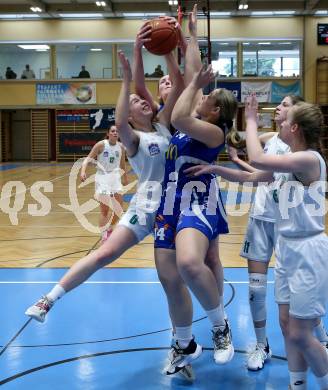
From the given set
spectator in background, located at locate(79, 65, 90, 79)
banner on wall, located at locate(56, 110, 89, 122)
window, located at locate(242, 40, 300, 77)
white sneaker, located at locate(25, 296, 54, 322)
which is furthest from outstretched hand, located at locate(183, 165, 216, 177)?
spectator in background, located at locate(79, 65, 90, 79)

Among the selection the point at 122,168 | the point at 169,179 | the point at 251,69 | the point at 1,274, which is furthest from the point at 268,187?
the point at 251,69

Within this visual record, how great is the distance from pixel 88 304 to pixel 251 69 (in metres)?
22.0

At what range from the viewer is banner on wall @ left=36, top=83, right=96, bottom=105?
25.6 metres

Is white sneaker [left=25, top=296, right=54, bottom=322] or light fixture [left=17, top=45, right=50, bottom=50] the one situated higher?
light fixture [left=17, top=45, right=50, bottom=50]

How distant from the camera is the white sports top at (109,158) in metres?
7.98

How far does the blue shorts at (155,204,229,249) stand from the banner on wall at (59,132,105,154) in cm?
2302

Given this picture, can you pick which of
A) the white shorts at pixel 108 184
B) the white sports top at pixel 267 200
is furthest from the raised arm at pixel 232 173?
the white shorts at pixel 108 184

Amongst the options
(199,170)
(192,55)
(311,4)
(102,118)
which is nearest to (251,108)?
(199,170)

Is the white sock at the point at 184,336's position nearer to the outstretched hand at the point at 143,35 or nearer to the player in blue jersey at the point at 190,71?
the player in blue jersey at the point at 190,71

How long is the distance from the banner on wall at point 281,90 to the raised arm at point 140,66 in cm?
2173

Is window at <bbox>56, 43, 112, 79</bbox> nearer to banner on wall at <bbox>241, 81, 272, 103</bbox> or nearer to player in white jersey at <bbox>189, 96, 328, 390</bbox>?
banner on wall at <bbox>241, 81, 272, 103</bbox>

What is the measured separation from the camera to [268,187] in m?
3.61

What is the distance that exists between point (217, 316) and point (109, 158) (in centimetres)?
506

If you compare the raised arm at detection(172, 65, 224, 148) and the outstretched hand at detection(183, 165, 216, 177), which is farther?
the outstretched hand at detection(183, 165, 216, 177)
